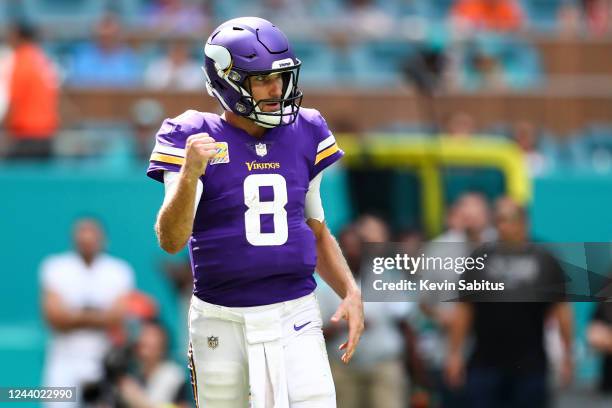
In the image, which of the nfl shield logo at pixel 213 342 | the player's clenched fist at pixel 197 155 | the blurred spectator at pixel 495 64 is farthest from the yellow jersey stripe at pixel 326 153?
the blurred spectator at pixel 495 64

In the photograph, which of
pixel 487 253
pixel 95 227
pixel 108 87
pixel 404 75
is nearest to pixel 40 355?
pixel 95 227

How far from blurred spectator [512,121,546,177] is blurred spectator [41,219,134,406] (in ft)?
11.8

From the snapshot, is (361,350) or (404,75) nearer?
(361,350)

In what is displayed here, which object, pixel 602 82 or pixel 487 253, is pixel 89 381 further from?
pixel 602 82

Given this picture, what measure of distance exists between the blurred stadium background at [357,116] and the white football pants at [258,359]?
13.9 ft

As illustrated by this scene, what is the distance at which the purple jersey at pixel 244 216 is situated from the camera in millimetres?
4719

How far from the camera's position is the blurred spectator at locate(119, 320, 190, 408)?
8.48 meters

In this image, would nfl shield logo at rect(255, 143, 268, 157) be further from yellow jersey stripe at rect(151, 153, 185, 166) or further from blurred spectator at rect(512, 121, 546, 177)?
blurred spectator at rect(512, 121, 546, 177)

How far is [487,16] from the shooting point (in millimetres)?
13047

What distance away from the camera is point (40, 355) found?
9820mm

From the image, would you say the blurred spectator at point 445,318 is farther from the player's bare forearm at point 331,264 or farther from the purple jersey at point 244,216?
the purple jersey at point 244,216

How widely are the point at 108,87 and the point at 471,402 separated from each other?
4.68m

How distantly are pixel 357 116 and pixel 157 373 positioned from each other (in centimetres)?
377

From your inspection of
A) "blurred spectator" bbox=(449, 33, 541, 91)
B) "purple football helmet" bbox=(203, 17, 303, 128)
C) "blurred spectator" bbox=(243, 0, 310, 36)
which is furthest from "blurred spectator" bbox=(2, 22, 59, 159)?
"purple football helmet" bbox=(203, 17, 303, 128)
